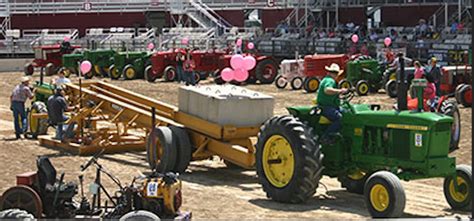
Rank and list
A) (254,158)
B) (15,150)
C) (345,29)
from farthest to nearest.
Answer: (345,29) → (15,150) → (254,158)

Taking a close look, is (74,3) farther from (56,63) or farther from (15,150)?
(15,150)

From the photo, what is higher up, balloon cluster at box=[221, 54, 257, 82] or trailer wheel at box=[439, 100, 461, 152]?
balloon cluster at box=[221, 54, 257, 82]

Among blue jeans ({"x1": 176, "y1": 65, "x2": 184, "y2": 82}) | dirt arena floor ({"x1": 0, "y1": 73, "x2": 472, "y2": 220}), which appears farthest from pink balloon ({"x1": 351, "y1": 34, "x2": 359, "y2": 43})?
dirt arena floor ({"x1": 0, "y1": 73, "x2": 472, "y2": 220})

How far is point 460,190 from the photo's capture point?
38.3 feet

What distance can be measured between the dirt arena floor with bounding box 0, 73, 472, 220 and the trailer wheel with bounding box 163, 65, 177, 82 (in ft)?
46.8

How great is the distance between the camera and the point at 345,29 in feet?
151

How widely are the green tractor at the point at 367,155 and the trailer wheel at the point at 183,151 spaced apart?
222 centimetres

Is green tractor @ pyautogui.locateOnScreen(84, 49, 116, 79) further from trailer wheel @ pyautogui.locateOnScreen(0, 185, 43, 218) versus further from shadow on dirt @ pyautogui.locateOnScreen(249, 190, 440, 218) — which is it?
trailer wheel @ pyautogui.locateOnScreen(0, 185, 43, 218)

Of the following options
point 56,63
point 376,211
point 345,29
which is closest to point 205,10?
point 345,29

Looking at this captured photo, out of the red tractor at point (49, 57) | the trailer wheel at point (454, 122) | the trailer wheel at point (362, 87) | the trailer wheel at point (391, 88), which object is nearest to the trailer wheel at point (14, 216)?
the trailer wheel at point (454, 122)

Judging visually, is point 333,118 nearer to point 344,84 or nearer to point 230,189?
point 230,189

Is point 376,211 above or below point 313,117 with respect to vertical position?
below

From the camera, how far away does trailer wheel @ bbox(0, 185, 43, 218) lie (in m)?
10.3

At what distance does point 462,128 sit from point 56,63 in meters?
23.9
